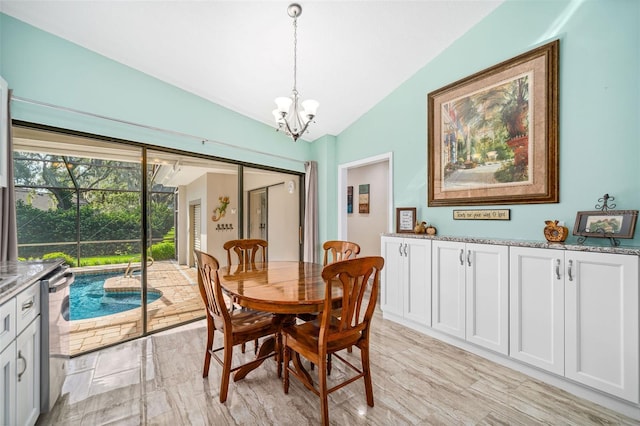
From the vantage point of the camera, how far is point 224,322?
71.7 inches

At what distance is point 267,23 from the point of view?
7.62 ft

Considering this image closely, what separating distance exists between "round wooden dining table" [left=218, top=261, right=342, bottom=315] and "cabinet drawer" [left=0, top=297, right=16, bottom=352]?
101cm

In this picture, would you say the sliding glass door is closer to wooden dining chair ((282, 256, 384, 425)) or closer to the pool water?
the pool water

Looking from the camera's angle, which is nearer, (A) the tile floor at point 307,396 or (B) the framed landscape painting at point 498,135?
(A) the tile floor at point 307,396

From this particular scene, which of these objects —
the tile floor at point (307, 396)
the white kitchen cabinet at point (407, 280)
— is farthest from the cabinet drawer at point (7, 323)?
the white kitchen cabinet at point (407, 280)

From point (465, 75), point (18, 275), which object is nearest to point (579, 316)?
point (465, 75)

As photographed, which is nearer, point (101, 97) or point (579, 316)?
point (579, 316)

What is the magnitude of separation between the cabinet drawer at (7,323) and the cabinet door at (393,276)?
3044 millimetres

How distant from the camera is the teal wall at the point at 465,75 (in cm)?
194

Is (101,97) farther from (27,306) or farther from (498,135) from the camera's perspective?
(498,135)

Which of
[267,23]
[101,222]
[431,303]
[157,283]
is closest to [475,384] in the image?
[431,303]

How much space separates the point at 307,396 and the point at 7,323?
1.73m

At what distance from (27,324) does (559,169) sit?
3.84 metres

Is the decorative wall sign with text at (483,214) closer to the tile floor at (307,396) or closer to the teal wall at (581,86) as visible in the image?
the teal wall at (581,86)
